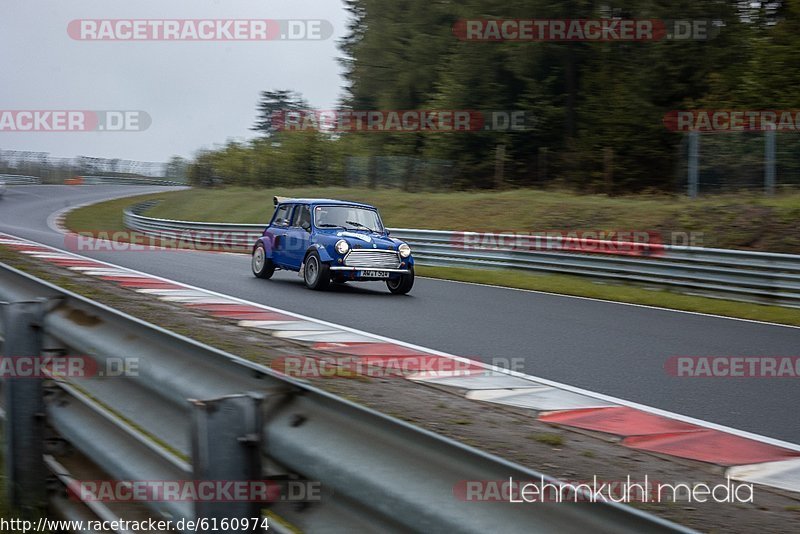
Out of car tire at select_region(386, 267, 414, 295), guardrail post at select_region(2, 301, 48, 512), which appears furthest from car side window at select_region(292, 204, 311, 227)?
guardrail post at select_region(2, 301, 48, 512)

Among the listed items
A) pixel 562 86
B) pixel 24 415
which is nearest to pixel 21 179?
pixel 562 86

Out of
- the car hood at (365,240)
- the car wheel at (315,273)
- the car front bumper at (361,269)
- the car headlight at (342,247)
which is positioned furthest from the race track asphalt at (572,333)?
the car hood at (365,240)

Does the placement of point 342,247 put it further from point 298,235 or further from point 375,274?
point 298,235

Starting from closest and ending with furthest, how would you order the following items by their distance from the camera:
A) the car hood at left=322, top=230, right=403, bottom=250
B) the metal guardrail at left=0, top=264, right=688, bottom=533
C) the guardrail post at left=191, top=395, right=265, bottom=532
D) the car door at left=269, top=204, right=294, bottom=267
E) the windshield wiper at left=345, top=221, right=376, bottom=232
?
1. the metal guardrail at left=0, top=264, right=688, bottom=533
2. the guardrail post at left=191, top=395, right=265, bottom=532
3. the car hood at left=322, top=230, right=403, bottom=250
4. the windshield wiper at left=345, top=221, right=376, bottom=232
5. the car door at left=269, top=204, right=294, bottom=267

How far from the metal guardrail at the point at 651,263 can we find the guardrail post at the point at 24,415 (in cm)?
1245

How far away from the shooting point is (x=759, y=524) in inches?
164

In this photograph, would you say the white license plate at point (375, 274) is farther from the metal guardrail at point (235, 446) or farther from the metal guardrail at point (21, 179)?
the metal guardrail at point (21, 179)

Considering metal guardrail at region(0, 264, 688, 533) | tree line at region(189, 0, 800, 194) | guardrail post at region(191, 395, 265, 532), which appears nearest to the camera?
metal guardrail at region(0, 264, 688, 533)

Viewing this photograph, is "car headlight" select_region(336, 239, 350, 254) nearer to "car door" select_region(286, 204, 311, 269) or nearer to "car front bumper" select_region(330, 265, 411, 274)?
"car front bumper" select_region(330, 265, 411, 274)

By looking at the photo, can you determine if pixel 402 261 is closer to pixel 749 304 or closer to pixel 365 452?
pixel 749 304

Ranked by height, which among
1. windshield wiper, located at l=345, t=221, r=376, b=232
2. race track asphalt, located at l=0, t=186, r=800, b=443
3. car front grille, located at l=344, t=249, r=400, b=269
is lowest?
race track asphalt, located at l=0, t=186, r=800, b=443

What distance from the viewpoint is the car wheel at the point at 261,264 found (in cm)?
1608

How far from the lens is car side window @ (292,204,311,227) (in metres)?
15.4

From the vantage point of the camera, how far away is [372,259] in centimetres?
Result: 1440
